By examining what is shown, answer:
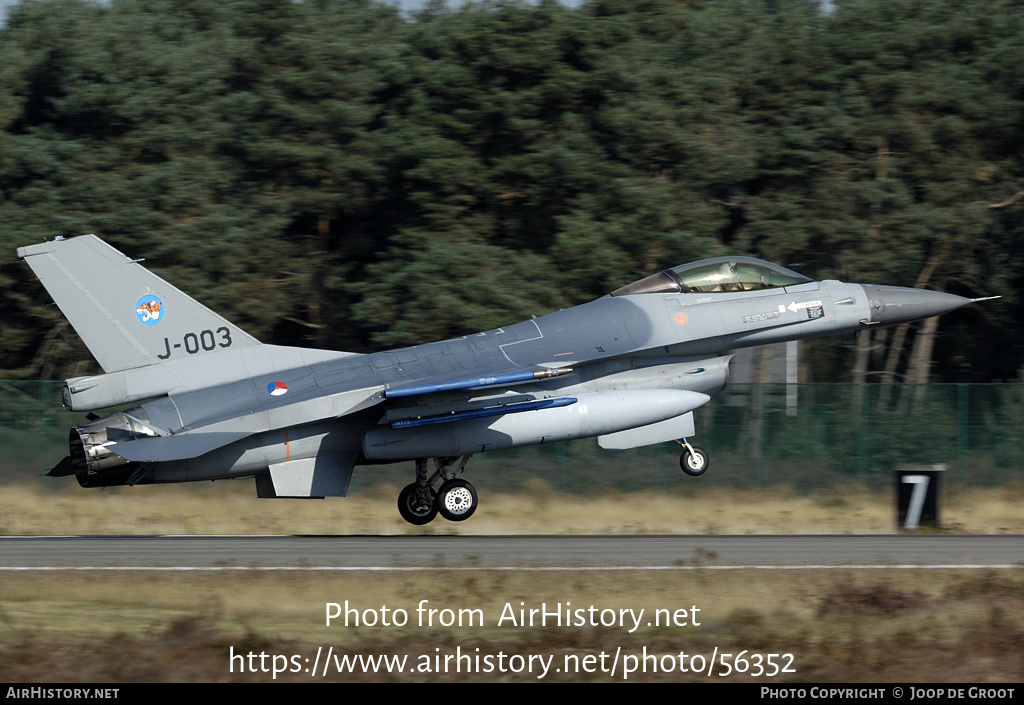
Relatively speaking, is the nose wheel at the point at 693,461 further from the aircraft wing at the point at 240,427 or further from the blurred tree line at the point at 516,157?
the blurred tree line at the point at 516,157

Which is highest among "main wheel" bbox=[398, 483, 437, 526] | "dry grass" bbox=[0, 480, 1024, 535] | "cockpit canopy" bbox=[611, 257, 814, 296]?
"cockpit canopy" bbox=[611, 257, 814, 296]

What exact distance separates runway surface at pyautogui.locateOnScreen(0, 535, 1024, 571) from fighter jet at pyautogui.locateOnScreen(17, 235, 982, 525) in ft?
3.38

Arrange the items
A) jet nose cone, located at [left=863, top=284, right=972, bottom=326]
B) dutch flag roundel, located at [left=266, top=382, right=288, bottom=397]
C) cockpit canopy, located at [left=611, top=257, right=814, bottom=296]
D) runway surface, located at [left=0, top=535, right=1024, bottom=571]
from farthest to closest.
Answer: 1. jet nose cone, located at [left=863, top=284, right=972, bottom=326]
2. cockpit canopy, located at [left=611, top=257, right=814, bottom=296]
3. dutch flag roundel, located at [left=266, top=382, right=288, bottom=397]
4. runway surface, located at [left=0, top=535, right=1024, bottom=571]

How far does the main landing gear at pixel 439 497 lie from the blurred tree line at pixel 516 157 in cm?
994

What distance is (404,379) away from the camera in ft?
57.2

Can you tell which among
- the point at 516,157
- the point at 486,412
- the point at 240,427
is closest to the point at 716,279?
the point at 486,412

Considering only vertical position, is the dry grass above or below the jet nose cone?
below

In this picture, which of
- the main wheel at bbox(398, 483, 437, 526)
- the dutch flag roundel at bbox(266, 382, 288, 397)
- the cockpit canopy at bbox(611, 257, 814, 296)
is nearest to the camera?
the dutch flag roundel at bbox(266, 382, 288, 397)

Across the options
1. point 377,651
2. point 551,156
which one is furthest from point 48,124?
point 377,651

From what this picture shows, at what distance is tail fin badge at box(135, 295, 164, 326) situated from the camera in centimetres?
1677

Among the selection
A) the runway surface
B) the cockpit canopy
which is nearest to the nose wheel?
the runway surface

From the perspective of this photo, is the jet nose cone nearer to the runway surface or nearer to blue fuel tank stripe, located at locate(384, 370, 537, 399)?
the runway surface

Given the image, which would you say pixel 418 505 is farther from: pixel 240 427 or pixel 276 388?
pixel 240 427

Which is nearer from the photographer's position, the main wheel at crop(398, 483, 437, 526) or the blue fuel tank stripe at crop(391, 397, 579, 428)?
the blue fuel tank stripe at crop(391, 397, 579, 428)
